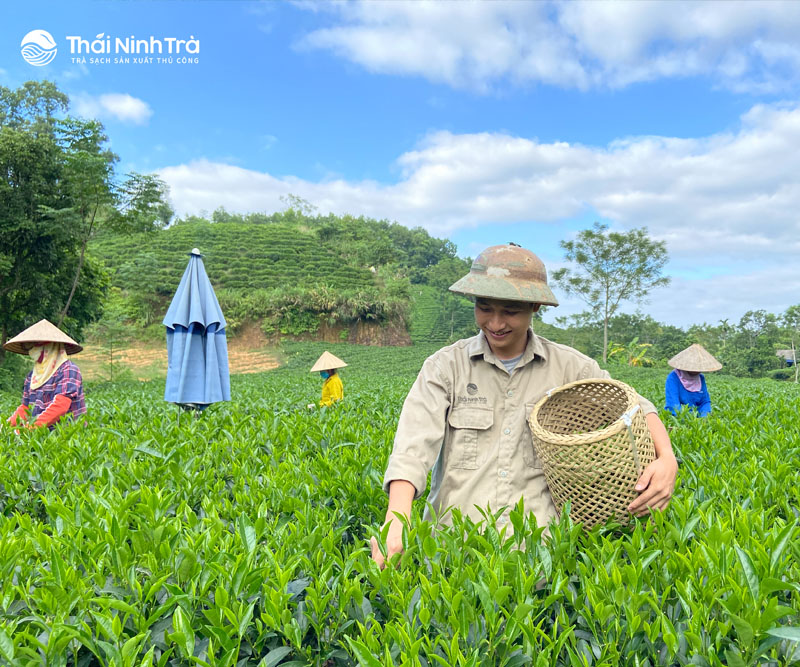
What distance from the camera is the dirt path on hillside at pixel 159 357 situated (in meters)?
32.2

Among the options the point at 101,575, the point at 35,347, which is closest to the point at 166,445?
the point at 35,347

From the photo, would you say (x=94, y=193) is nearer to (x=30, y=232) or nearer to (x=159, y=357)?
(x=30, y=232)

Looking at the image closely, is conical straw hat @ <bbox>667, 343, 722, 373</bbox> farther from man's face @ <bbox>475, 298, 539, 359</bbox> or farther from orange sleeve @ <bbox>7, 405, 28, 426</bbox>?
orange sleeve @ <bbox>7, 405, 28, 426</bbox>

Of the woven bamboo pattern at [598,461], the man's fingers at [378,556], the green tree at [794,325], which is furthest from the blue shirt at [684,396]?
the green tree at [794,325]

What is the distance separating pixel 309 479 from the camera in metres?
2.83

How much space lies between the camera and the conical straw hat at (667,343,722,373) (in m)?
5.51

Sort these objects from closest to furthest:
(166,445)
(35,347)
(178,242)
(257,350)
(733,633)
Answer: (733,633) → (166,445) → (35,347) → (257,350) → (178,242)

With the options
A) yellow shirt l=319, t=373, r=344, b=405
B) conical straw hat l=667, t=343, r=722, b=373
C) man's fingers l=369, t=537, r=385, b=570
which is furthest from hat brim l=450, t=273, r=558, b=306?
yellow shirt l=319, t=373, r=344, b=405

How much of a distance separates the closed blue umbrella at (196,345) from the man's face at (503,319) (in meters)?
4.44

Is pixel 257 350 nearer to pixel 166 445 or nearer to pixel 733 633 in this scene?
pixel 166 445

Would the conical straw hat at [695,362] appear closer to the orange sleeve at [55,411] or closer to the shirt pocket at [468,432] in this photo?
the shirt pocket at [468,432]

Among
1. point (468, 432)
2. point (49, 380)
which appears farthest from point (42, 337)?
point (468, 432)

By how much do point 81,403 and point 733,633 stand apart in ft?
15.1

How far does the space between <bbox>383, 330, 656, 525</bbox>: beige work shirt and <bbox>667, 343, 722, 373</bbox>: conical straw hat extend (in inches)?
145
